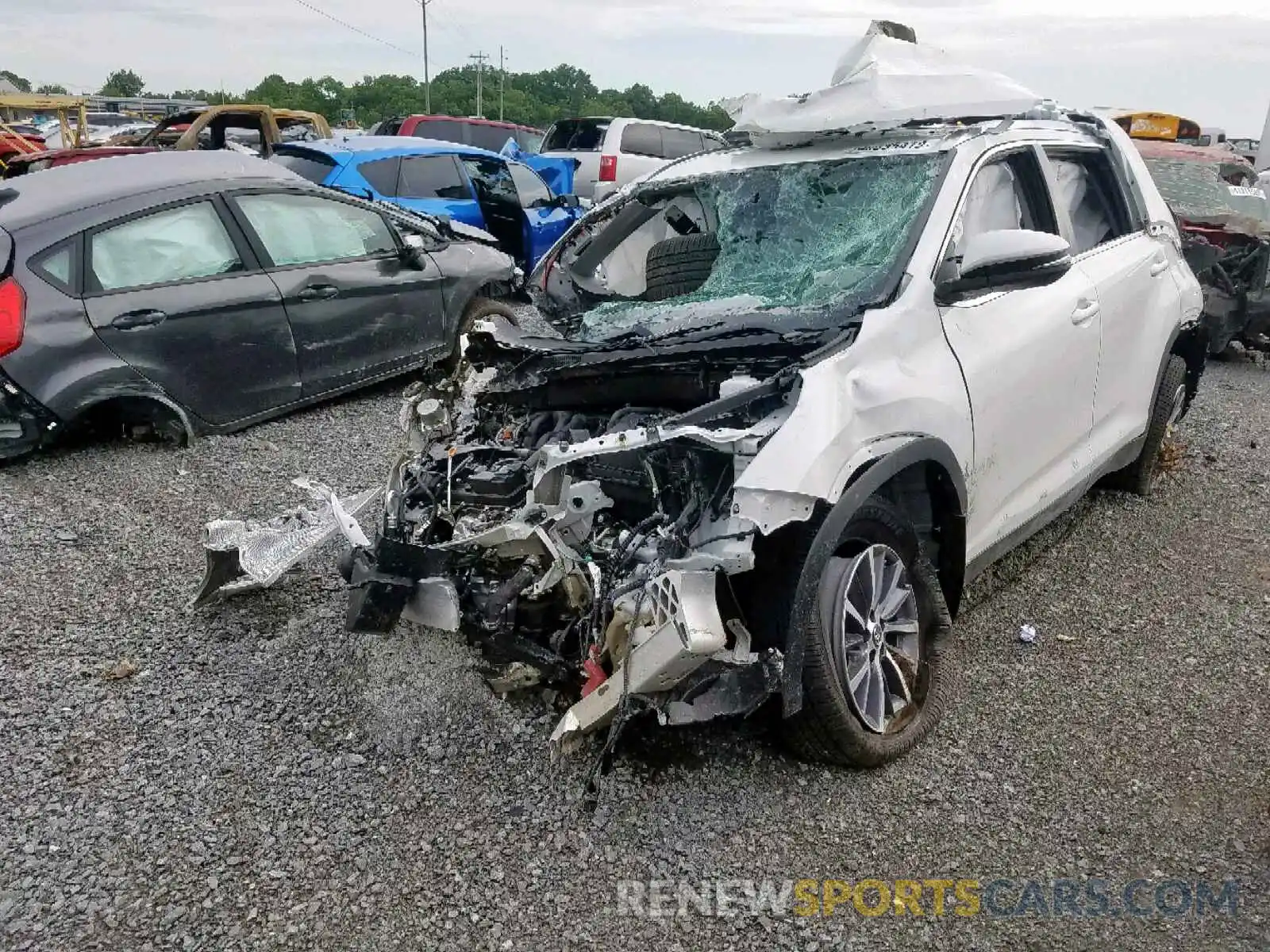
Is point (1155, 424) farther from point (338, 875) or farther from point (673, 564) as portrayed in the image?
point (338, 875)

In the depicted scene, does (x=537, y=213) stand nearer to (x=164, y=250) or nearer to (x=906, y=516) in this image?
(x=164, y=250)

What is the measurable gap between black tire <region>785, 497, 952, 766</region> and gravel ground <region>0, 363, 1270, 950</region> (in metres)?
0.09

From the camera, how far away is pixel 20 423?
4914 mm

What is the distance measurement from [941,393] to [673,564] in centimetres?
106

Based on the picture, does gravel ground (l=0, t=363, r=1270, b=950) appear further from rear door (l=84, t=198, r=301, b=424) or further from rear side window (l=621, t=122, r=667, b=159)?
rear side window (l=621, t=122, r=667, b=159)

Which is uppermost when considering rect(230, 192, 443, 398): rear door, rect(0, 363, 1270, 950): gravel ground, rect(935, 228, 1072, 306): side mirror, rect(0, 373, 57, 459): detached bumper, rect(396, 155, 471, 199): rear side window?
rect(935, 228, 1072, 306): side mirror

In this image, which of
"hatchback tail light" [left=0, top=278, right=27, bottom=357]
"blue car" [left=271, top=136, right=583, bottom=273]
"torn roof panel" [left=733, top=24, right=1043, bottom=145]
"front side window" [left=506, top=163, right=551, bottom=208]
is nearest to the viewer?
"torn roof panel" [left=733, top=24, right=1043, bottom=145]

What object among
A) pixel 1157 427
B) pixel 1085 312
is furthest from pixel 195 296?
pixel 1157 427

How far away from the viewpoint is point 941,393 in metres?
3.00

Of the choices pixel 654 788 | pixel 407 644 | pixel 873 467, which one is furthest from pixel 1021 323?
pixel 407 644

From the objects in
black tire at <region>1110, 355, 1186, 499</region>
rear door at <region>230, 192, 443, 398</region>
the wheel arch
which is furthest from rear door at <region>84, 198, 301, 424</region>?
black tire at <region>1110, 355, 1186, 499</region>

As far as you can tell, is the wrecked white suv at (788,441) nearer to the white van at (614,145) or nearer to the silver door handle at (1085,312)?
the silver door handle at (1085,312)

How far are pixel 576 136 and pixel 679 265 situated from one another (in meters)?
11.6

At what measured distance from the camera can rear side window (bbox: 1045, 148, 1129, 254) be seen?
392 cm
